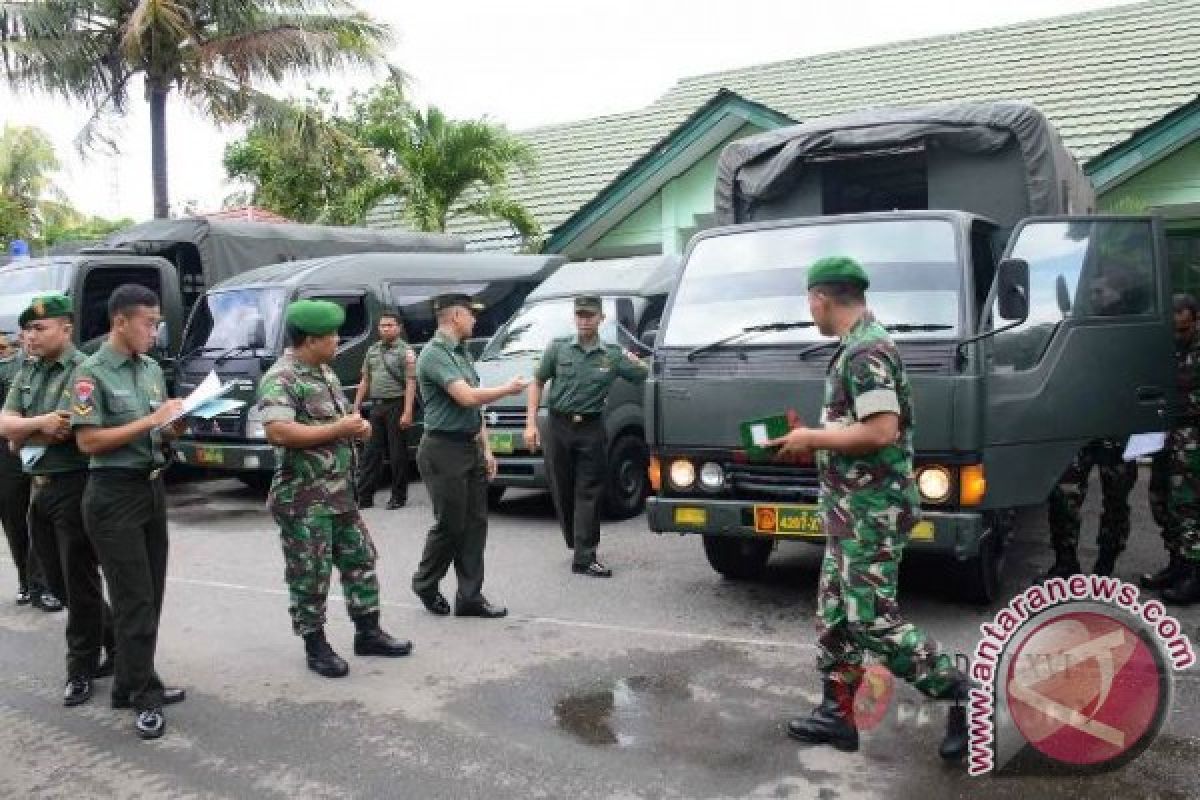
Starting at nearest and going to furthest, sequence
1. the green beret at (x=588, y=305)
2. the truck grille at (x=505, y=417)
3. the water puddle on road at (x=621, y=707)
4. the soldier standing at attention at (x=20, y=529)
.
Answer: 1. the water puddle on road at (x=621, y=707)
2. the soldier standing at attention at (x=20, y=529)
3. the green beret at (x=588, y=305)
4. the truck grille at (x=505, y=417)

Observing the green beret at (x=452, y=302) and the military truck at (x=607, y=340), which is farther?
the military truck at (x=607, y=340)

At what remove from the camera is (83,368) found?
4.48m

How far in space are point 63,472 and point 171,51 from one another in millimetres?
13537

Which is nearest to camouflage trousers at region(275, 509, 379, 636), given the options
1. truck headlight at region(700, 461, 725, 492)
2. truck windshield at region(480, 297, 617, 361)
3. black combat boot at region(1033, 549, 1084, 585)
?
truck headlight at region(700, 461, 725, 492)

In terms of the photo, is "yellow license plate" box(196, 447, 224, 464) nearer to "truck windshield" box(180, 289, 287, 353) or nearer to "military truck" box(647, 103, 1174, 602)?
"truck windshield" box(180, 289, 287, 353)

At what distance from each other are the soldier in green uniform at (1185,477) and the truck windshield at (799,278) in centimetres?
150

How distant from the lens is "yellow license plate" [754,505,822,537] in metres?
5.39

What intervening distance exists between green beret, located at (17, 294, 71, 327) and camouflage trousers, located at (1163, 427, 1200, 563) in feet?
18.5

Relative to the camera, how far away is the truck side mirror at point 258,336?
10320 mm

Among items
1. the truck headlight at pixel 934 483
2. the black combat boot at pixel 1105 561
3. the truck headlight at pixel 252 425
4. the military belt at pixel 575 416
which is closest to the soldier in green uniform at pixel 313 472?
the military belt at pixel 575 416

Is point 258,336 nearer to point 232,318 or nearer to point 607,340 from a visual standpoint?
point 232,318

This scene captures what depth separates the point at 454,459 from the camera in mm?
5914

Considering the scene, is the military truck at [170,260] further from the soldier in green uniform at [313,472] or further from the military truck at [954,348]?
the military truck at [954,348]

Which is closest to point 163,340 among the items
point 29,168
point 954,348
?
point 954,348
